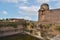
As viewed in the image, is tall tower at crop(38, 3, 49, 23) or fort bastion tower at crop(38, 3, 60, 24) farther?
tall tower at crop(38, 3, 49, 23)

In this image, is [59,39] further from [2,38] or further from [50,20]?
[50,20]

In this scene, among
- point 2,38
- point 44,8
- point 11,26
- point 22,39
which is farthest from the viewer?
point 44,8

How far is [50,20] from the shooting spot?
2375 cm

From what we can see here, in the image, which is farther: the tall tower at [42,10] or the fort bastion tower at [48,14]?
the tall tower at [42,10]

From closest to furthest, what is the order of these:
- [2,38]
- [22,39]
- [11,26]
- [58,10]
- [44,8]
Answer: [2,38], [22,39], [11,26], [58,10], [44,8]

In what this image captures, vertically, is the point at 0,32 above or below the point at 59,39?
above

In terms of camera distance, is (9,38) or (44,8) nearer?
(9,38)

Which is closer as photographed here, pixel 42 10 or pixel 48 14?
pixel 48 14

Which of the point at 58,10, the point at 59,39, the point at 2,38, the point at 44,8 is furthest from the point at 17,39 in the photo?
the point at 44,8

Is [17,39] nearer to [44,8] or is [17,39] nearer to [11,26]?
[11,26]

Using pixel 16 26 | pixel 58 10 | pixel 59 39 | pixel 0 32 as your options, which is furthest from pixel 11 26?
pixel 58 10

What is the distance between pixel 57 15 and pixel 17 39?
18.0 metres

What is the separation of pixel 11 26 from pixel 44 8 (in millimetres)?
17827

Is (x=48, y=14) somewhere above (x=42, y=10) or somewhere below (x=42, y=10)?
below
